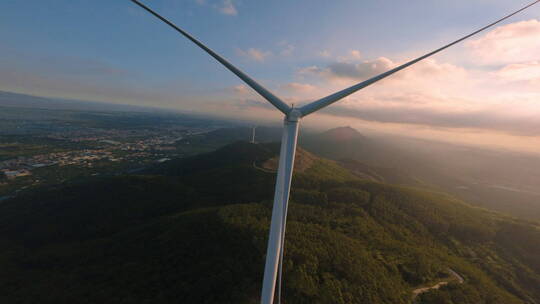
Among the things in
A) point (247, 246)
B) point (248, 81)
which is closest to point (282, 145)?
point (248, 81)

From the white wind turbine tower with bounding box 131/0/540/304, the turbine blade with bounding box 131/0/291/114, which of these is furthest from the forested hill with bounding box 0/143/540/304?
the turbine blade with bounding box 131/0/291/114

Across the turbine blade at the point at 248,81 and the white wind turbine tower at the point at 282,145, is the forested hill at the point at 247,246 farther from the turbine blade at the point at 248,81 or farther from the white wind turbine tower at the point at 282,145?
the turbine blade at the point at 248,81

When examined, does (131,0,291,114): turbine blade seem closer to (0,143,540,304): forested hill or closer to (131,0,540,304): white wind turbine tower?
(131,0,540,304): white wind turbine tower

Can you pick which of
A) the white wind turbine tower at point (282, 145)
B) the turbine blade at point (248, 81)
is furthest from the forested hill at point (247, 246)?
the turbine blade at point (248, 81)

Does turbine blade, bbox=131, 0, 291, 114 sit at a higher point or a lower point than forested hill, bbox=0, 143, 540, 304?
higher

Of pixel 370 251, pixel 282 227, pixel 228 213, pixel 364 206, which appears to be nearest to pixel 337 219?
pixel 370 251

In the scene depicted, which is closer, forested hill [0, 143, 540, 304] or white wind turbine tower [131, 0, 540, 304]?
white wind turbine tower [131, 0, 540, 304]
